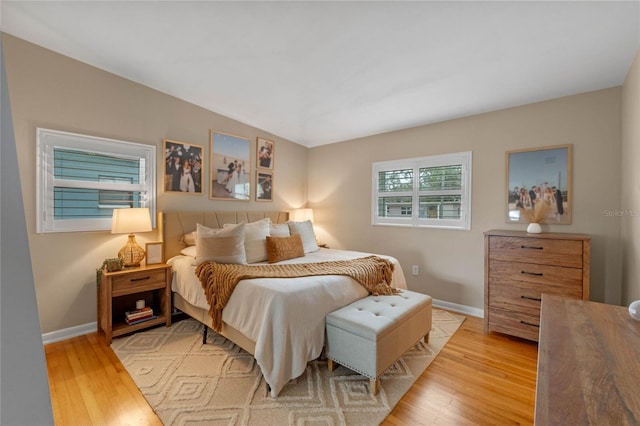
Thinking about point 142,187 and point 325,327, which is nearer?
point 325,327

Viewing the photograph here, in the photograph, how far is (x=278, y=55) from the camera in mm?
2254

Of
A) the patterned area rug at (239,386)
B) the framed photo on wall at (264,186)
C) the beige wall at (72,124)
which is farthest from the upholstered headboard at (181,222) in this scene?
the patterned area rug at (239,386)

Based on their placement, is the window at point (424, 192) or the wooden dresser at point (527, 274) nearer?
the wooden dresser at point (527, 274)

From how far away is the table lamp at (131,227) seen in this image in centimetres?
255

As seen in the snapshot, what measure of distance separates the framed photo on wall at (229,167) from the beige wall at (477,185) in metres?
1.26

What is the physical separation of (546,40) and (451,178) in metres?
1.62

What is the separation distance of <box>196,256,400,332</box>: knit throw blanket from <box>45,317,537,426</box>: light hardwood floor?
692 mm

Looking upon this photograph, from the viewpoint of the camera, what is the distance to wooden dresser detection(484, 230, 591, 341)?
2.27 m

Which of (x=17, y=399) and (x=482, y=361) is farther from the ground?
(x=17, y=399)

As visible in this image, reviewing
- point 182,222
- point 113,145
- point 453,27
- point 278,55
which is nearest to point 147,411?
point 182,222

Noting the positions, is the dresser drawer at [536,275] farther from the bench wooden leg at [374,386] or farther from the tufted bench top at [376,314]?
the bench wooden leg at [374,386]

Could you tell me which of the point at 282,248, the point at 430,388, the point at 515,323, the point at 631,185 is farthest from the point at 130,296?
A: the point at 631,185

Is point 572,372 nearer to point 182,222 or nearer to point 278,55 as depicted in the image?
point 278,55

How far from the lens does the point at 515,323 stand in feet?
8.26
